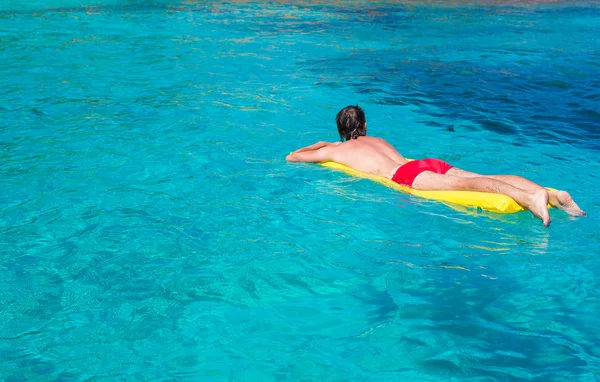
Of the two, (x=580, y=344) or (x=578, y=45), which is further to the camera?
(x=578, y=45)

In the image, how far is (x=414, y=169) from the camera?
571 cm

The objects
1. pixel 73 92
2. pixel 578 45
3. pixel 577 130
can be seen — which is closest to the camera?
pixel 577 130

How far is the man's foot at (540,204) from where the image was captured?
15.8 feet

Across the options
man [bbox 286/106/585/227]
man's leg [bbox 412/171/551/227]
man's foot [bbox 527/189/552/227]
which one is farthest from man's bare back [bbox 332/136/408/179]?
man's foot [bbox 527/189/552/227]

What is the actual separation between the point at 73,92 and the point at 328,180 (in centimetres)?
527

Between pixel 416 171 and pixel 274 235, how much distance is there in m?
1.56

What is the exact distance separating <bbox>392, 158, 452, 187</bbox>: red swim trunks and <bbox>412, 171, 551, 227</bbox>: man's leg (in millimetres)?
49

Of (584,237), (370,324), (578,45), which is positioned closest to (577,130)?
(584,237)

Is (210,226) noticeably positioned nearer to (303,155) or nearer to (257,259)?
(257,259)

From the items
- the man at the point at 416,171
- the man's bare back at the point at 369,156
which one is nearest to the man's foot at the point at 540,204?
the man at the point at 416,171

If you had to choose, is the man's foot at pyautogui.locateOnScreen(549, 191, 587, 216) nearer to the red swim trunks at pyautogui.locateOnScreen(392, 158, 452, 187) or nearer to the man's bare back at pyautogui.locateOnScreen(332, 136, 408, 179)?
the red swim trunks at pyautogui.locateOnScreen(392, 158, 452, 187)

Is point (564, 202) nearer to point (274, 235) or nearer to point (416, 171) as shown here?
point (416, 171)

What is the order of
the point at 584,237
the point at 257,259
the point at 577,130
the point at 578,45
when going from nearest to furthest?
1. the point at 257,259
2. the point at 584,237
3. the point at 577,130
4. the point at 578,45

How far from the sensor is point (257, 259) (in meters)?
4.45
